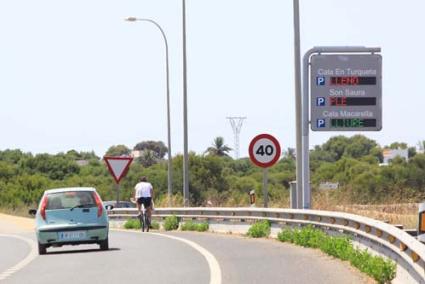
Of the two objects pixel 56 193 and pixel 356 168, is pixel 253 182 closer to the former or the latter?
pixel 356 168

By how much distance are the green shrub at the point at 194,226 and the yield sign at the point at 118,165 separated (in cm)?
520

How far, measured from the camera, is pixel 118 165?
131 ft

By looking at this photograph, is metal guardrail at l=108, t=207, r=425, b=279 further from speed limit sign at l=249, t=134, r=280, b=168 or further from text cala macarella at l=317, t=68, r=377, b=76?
text cala macarella at l=317, t=68, r=377, b=76

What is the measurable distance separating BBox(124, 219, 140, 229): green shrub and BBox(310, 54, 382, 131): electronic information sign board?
12954mm

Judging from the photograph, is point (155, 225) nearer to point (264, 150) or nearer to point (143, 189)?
point (143, 189)

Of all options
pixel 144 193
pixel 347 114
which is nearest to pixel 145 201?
pixel 144 193

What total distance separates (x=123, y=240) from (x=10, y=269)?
9199 mm

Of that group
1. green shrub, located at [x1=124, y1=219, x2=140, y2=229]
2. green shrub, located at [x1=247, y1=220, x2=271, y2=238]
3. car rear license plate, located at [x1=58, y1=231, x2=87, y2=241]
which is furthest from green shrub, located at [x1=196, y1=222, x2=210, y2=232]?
car rear license plate, located at [x1=58, y1=231, x2=87, y2=241]

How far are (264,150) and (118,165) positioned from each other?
13.6 meters

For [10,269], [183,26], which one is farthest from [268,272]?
[183,26]

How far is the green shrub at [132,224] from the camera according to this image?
130ft

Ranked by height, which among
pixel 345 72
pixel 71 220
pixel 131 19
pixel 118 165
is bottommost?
pixel 71 220

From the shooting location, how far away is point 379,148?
191000 millimetres

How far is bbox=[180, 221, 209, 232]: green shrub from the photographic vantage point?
3334 cm
